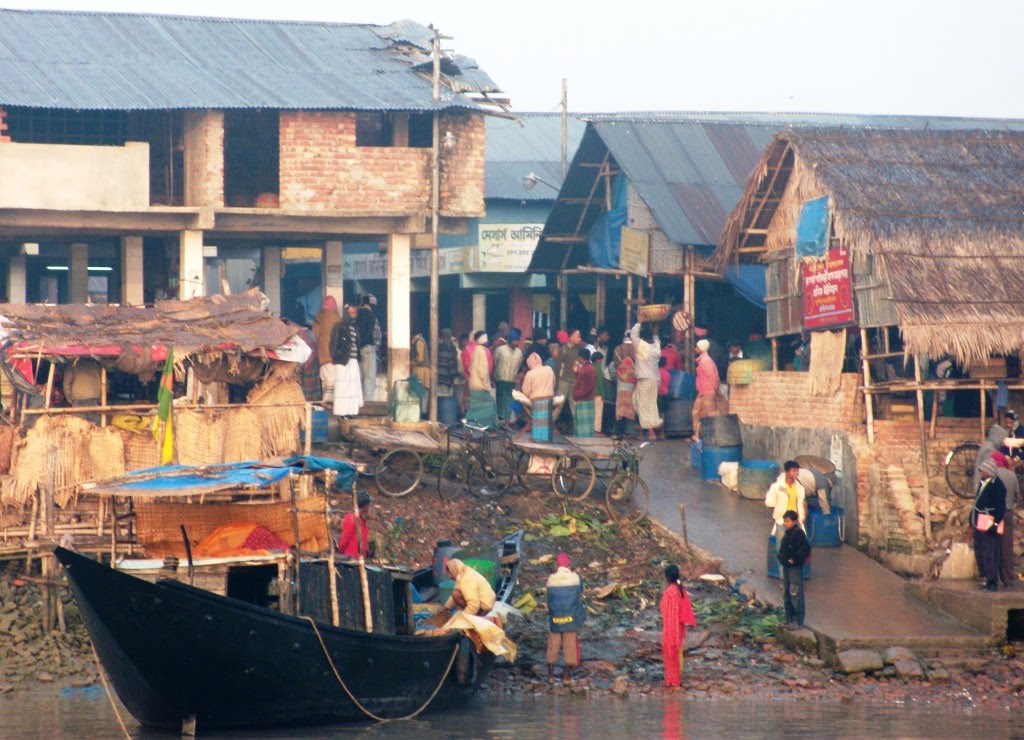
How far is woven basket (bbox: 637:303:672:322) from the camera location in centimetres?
2542

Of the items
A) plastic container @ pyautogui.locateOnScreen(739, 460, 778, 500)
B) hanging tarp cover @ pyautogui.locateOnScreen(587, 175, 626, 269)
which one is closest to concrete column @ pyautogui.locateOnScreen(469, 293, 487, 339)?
hanging tarp cover @ pyautogui.locateOnScreen(587, 175, 626, 269)

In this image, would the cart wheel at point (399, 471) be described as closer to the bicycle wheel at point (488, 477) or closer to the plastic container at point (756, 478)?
the bicycle wheel at point (488, 477)

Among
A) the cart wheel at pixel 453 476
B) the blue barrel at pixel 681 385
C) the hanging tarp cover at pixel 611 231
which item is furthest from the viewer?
the hanging tarp cover at pixel 611 231

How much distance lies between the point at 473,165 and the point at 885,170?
23.0 feet

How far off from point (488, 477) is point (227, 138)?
845cm

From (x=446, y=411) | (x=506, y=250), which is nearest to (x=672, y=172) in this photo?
(x=446, y=411)

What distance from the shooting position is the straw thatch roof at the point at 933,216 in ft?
60.4

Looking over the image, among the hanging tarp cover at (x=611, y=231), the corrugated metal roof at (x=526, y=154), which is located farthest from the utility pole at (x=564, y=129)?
the hanging tarp cover at (x=611, y=231)

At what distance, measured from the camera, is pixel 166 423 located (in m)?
18.0

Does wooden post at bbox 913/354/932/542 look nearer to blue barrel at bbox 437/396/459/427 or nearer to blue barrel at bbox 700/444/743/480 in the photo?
blue barrel at bbox 700/444/743/480

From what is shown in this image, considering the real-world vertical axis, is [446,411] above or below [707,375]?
below

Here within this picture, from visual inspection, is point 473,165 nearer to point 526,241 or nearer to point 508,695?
point 526,241

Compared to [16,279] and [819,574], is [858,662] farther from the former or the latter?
[16,279]

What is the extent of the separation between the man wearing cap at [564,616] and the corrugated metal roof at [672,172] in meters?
10.5
